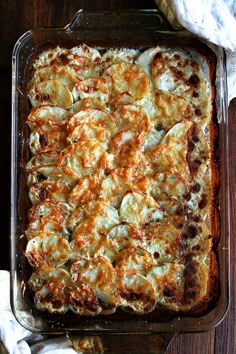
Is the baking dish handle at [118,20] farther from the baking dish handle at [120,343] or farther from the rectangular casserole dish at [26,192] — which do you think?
the baking dish handle at [120,343]

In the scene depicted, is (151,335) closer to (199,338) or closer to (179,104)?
Answer: (199,338)

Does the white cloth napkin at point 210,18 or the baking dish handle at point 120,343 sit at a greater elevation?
the white cloth napkin at point 210,18

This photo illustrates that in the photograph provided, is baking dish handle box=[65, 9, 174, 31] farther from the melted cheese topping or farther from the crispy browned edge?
the crispy browned edge

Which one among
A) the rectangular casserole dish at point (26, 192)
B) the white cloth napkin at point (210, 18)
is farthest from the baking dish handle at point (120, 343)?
the white cloth napkin at point (210, 18)

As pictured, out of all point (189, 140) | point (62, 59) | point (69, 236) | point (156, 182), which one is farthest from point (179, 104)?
point (69, 236)

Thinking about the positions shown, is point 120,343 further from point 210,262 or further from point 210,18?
point 210,18

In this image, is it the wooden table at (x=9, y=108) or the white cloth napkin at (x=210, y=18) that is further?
the wooden table at (x=9, y=108)

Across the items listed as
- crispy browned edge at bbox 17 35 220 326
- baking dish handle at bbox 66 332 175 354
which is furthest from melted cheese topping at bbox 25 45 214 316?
baking dish handle at bbox 66 332 175 354
